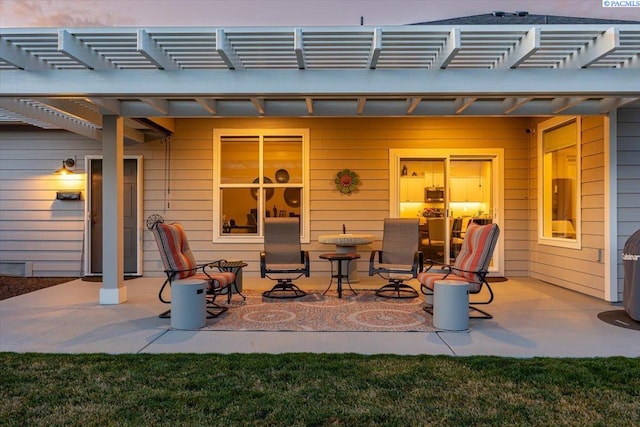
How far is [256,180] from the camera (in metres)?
7.34

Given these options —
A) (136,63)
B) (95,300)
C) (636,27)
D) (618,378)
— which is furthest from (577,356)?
(95,300)

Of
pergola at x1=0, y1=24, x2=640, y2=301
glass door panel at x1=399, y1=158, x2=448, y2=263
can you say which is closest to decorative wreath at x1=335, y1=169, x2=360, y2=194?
glass door panel at x1=399, y1=158, x2=448, y2=263

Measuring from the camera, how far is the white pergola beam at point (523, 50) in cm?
335

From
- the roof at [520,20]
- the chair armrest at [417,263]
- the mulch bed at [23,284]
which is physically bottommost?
the mulch bed at [23,284]

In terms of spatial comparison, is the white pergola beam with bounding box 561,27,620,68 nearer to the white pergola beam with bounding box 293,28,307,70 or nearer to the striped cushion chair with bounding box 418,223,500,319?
the striped cushion chair with bounding box 418,223,500,319

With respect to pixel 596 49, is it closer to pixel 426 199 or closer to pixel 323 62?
pixel 323 62

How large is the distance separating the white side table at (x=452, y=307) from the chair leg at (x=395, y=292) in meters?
1.51

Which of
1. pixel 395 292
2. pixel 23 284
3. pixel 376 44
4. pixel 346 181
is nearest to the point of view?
pixel 376 44

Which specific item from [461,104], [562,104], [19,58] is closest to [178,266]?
[19,58]

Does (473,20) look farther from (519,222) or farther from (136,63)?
(136,63)

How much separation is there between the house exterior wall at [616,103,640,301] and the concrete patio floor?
0.97 metres

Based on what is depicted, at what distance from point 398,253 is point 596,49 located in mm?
3434

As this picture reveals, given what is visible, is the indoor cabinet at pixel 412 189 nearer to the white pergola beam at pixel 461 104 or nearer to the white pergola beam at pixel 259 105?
the white pergola beam at pixel 461 104

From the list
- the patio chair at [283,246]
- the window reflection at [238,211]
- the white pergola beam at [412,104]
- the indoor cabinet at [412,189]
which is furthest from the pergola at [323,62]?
the indoor cabinet at [412,189]
